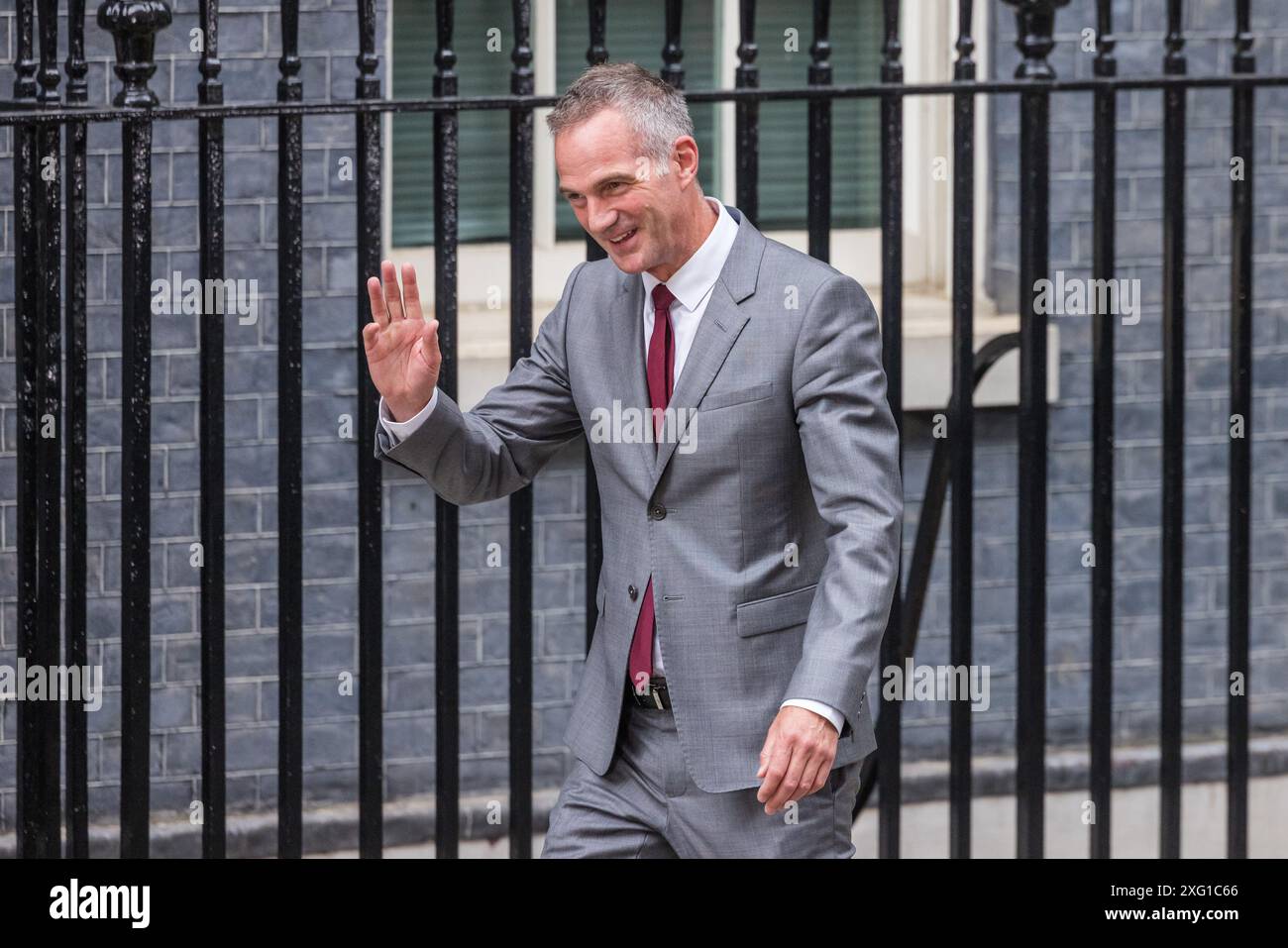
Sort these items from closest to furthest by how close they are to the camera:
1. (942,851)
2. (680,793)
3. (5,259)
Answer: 1. (680,793)
2. (5,259)
3. (942,851)

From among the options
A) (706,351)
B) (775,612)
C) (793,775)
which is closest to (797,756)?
(793,775)

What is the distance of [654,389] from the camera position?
3.44m

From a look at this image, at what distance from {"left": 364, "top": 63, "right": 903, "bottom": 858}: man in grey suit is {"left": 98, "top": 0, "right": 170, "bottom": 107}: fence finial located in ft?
3.16

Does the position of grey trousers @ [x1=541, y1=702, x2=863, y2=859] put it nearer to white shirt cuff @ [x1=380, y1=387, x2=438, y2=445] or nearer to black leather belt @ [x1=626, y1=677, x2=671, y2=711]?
black leather belt @ [x1=626, y1=677, x2=671, y2=711]

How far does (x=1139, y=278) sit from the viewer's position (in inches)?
266

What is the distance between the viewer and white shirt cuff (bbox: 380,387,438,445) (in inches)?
134

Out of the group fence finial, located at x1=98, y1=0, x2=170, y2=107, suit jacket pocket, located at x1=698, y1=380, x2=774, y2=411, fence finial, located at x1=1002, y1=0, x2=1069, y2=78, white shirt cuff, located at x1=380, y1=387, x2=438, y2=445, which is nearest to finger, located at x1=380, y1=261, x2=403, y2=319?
white shirt cuff, located at x1=380, y1=387, x2=438, y2=445

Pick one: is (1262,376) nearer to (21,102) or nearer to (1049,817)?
(1049,817)

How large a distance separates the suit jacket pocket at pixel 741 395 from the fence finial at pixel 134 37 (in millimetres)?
1490

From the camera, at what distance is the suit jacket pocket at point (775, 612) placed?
332 cm

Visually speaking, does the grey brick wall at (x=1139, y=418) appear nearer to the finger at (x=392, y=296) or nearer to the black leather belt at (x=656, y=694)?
the black leather belt at (x=656, y=694)
